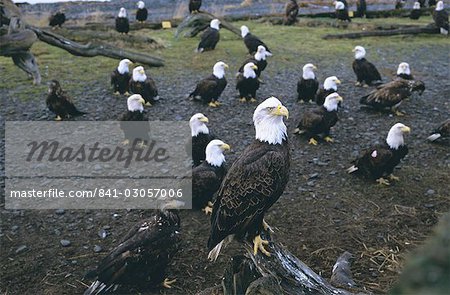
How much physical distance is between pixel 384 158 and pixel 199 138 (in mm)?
2722

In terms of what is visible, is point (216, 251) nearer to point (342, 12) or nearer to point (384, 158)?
point (384, 158)

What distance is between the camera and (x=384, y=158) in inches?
259

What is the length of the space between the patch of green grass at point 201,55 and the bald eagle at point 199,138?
5.09 m

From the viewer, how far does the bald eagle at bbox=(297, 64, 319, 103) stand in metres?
10.1

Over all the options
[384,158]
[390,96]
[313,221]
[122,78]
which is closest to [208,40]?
[122,78]

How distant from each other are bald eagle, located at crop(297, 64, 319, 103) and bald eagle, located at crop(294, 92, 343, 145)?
1910 millimetres

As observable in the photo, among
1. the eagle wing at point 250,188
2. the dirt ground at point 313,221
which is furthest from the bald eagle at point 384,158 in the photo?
the eagle wing at point 250,188

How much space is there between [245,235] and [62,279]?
2011mm

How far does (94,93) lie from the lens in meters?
11.1

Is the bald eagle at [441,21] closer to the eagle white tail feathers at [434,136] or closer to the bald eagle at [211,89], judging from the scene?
the bald eagle at [211,89]

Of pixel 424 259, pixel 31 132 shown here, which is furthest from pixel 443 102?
pixel 424 259

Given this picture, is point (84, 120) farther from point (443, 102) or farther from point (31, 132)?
point (443, 102)

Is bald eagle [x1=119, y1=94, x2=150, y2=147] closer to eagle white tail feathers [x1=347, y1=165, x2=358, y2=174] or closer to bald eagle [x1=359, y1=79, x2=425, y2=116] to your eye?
eagle white tail feathers [x1=347, y1=165, x2=358, y2=174]

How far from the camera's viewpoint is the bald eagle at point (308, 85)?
10148mm
